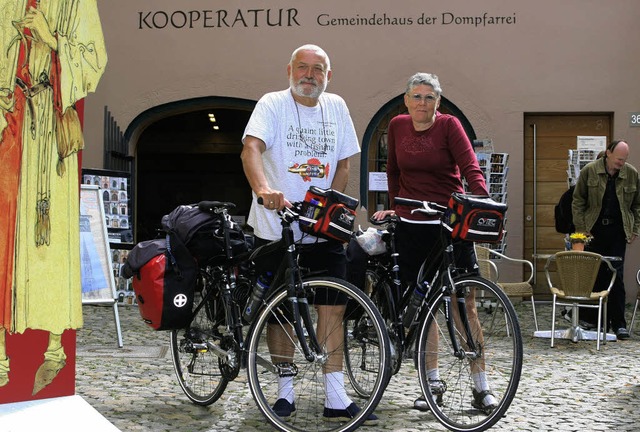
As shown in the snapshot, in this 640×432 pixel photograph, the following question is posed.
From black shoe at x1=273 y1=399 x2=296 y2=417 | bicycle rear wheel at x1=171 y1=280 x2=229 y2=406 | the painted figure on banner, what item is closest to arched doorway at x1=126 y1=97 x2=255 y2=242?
bicycle rear wheel at x1=171 y1=280 x2=229 y2=406

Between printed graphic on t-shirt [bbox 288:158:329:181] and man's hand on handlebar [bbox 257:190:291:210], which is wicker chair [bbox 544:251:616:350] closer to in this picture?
printed graphic on t-shirt [bbox 288:158:329:181]

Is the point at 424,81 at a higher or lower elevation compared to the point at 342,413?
higher

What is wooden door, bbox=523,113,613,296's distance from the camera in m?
12.7

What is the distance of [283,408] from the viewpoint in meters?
4.67

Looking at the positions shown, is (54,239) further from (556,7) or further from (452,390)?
(556,7)

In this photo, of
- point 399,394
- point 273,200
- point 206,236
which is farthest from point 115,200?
point 273,200

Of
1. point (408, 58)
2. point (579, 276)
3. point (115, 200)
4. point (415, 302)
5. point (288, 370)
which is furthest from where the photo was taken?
point (408, 58)

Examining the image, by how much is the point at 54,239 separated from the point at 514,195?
932 centimetres

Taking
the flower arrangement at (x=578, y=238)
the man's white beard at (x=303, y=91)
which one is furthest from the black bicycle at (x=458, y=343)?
the flower arrangement at (x=578, y=238)

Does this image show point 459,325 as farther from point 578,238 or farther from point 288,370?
point 578,238

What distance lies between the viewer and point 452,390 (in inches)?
188

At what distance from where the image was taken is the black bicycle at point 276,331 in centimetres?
437

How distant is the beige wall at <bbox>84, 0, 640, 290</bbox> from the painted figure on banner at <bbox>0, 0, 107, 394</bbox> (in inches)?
348

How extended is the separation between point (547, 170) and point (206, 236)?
8449 millimetres
